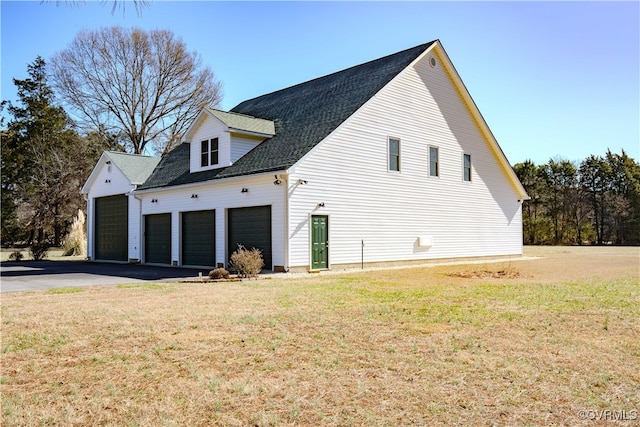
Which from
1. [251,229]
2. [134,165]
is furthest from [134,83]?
[251,229]

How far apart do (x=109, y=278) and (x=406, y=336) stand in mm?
11431

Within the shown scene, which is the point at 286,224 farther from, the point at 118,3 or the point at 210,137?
the point at 118,3

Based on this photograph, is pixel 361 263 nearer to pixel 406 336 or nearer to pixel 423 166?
pixel 423 166

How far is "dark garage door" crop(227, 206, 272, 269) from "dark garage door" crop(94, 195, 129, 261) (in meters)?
8.10

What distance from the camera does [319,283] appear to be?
1281 cm

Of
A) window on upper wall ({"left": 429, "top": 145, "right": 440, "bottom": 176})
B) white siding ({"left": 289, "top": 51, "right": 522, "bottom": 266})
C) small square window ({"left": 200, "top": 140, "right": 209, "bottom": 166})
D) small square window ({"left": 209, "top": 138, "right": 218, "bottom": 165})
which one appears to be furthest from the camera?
window on upper wall ({"left": 429, "top": 145, "right": 440, "bottom": 176})

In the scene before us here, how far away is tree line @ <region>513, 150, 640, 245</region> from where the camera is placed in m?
43.5

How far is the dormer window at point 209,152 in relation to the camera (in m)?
19.5

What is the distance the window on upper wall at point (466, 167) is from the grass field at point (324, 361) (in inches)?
525

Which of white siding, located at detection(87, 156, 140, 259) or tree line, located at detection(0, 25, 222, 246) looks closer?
white siding, located at detection(87, 156, 140, 259)

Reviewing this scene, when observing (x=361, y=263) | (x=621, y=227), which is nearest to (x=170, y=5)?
(x=361, y=263)
